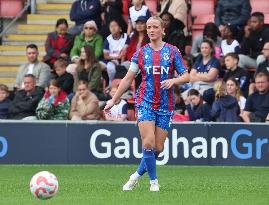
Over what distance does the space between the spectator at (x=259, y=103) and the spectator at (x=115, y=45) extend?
3.39 meters

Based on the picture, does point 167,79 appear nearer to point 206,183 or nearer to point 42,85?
point 206,183

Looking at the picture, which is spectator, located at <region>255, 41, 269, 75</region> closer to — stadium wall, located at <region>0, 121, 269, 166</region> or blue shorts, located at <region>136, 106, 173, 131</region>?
stadium wall, located at <region>0, 121, 269, 166</region>

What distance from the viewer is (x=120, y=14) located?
861 inches

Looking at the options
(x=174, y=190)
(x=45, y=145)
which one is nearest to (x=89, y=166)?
(x=45, y=145)

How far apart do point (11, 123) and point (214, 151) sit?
3.52m

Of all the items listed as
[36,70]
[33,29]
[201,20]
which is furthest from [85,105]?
[33,29]

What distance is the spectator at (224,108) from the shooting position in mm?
18219

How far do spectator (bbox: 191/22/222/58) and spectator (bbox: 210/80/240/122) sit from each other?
6.33 ft

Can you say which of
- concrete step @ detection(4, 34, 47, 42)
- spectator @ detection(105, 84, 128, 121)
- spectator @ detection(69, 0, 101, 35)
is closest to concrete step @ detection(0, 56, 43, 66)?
concrete step @ detection(4, 34, 47, 42)

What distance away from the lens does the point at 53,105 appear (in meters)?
18.9

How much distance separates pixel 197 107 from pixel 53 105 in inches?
102

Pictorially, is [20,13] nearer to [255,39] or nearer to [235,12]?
[235,12]

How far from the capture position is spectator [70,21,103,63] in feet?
68.4

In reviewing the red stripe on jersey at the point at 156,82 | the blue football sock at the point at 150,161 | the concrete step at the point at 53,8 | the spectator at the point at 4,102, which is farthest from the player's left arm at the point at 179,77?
the concrete step at the point at 53,8
